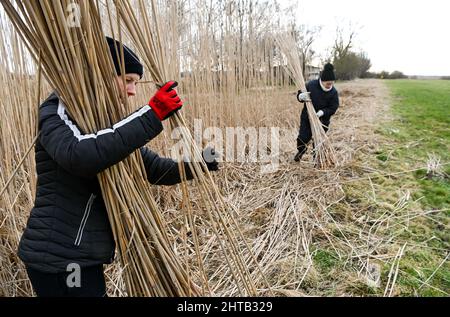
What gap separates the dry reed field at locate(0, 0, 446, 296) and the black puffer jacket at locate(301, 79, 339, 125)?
54 centimetres

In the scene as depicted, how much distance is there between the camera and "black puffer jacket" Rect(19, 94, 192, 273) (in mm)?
701

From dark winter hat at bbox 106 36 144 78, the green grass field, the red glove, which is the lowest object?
the green grass field

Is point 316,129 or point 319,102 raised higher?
point 319,102

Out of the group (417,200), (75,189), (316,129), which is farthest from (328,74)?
(75,189)

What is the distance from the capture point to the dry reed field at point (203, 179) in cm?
79

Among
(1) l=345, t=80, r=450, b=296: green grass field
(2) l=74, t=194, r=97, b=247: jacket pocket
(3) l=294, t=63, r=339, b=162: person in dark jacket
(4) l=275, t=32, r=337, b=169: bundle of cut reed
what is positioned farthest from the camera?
(3) l=294, t=63, r=339, b=162: person in dark jacket

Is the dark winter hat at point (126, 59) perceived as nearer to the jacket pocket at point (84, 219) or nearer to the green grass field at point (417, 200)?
the jacket pocket at point (84, 219)

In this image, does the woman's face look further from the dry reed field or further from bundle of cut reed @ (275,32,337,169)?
bundle of cut reed @ (275,32,337,169)

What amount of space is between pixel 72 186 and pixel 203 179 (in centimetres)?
36

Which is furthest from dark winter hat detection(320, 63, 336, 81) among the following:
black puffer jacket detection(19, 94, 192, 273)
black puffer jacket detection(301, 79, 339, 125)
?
black puffer jacket detection(19, 94, 192, 273)

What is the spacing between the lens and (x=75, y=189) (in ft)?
2.64

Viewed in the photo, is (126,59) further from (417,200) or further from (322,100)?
(322,100)

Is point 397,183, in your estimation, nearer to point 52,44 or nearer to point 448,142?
point 448,142

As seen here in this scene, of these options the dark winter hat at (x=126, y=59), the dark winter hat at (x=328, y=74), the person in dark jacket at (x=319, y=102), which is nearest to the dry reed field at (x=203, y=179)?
the dark winter hat at (x=126, y=59)
